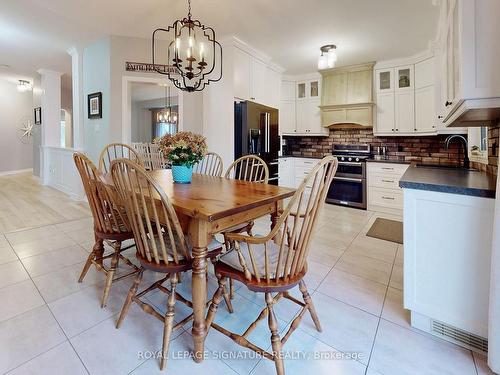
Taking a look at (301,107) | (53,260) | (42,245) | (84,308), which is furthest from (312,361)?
(301,107)

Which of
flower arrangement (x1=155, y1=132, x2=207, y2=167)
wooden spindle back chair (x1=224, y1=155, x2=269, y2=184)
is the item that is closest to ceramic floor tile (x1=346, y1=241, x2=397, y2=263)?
wooden spindle back chair (x1=224, y1=155, x2=269, y2=184)

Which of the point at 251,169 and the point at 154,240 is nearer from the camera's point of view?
the point at 154,240

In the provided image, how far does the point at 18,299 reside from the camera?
1882 mm

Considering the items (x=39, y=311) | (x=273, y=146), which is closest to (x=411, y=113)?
(x=273, y=146)

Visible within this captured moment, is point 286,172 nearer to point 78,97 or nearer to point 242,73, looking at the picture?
point 242,73

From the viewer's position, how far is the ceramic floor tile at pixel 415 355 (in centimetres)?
133

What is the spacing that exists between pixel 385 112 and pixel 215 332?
455cm

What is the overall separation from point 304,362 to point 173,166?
4.98 ft

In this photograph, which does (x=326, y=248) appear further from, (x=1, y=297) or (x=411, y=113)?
(x=411, y=113)

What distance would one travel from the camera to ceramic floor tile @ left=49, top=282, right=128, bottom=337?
1.63 meters

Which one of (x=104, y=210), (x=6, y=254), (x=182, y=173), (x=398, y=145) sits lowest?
(x=6, y=254)

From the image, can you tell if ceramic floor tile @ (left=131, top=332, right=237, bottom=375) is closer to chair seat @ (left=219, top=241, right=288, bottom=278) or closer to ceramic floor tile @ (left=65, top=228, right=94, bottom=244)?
chair seat @ (left=219, top=241, right=288, bottom=278)

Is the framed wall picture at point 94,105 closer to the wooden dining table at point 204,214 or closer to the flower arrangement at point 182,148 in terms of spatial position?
the flower arrangement at point 182,148

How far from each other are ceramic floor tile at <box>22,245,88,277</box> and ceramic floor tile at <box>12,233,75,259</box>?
107 mm
